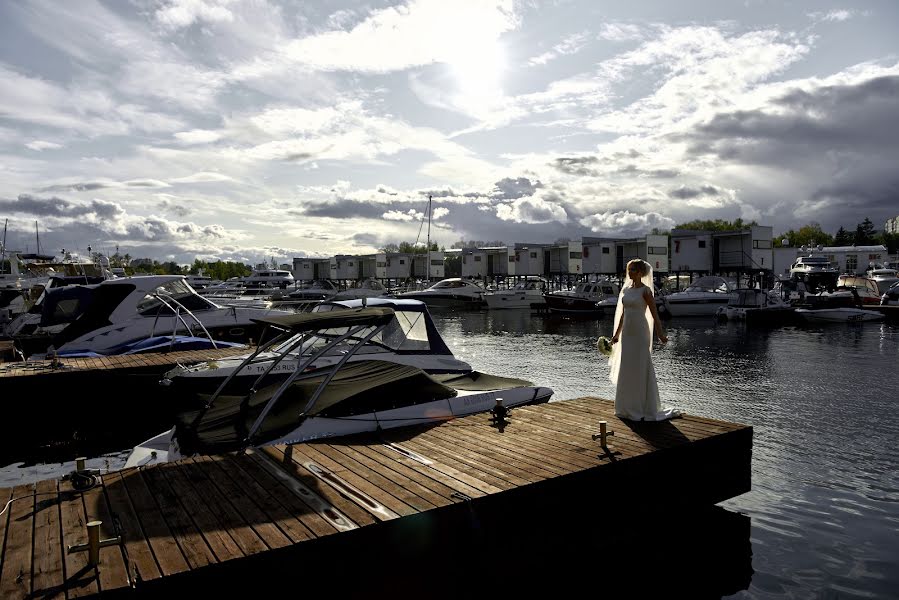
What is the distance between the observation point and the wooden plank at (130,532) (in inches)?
197

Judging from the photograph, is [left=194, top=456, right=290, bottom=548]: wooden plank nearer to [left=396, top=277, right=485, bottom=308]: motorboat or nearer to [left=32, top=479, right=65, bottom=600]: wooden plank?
[left=32, top=479, right=65, bottom=600]: wooden plank

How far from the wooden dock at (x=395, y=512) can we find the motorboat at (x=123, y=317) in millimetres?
13180

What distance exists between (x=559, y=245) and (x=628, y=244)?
11032mm

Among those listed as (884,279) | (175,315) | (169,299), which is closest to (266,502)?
(175,315)

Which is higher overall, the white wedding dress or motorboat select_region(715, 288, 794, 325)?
the white wedding dress

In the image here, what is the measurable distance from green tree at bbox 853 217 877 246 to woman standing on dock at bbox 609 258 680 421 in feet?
558

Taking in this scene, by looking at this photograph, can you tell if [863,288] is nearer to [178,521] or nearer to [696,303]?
[696,303]

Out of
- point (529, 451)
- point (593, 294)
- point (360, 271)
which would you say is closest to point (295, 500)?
point (529, 451)

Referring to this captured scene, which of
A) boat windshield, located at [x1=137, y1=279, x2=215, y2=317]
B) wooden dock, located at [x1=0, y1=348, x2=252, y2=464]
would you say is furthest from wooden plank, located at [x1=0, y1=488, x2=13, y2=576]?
boat windshield, located at [x1=137, y1=279, x2=215, y2=317]

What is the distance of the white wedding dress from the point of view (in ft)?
30.3

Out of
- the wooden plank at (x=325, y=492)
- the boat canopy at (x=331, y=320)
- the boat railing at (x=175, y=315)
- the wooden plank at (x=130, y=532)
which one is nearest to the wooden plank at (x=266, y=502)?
the wooden plank at (x=325, y=492)

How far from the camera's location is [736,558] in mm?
8672

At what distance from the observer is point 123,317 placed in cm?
2152

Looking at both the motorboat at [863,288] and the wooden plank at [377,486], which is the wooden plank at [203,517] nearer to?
the wooden plank at [377,486]
